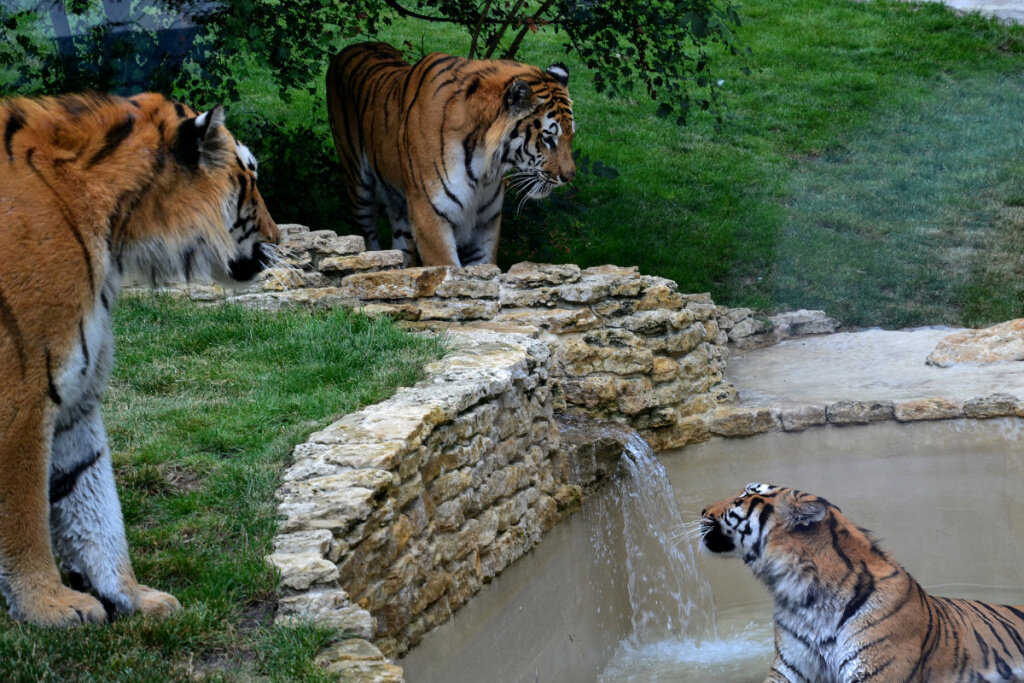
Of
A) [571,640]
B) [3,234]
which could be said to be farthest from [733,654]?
[3,234]

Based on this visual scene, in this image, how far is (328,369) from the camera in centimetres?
506

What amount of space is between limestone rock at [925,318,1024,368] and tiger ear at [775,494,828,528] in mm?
3418

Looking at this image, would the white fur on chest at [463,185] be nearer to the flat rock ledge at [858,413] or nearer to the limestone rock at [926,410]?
the flat rock ledge at [858,413]

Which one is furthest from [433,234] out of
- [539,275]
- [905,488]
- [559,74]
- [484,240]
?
[905,488]

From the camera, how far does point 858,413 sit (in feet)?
21.6

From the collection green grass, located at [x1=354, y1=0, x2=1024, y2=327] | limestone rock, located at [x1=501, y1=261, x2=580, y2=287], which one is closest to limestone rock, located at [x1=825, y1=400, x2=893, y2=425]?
limestone rock, located at [x1=501, y1=261, x2=580, y2=287]

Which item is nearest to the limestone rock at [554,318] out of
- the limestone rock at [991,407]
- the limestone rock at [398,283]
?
the limestone rock at [398,283]

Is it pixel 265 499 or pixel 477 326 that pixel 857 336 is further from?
pixel 265 499

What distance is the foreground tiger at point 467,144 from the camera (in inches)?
261

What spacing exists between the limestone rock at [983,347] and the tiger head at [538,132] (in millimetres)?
3098

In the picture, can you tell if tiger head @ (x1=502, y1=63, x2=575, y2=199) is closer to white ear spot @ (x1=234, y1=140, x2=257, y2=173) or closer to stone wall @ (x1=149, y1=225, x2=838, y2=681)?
stone wall @ (x1=149, y1=225, x2=838, y2=681)

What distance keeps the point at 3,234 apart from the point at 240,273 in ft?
2.75

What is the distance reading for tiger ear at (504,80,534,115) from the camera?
6594 mm

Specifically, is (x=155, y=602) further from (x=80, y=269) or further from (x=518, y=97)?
(x=518, y=97)
